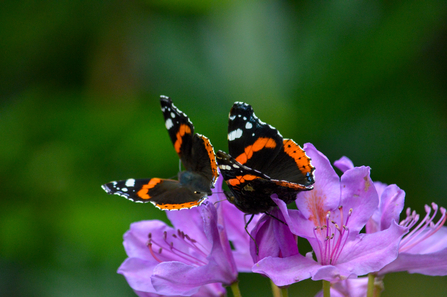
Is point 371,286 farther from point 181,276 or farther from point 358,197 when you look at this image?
point 181,276

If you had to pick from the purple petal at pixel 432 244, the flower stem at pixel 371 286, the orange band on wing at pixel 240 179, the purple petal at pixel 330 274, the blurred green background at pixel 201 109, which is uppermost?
the blurred green background at pixel 201 109

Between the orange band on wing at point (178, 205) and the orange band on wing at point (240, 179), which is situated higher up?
the orange band on wing at point (240, 179)

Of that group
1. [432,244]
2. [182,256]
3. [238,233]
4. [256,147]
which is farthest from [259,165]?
[432,244]

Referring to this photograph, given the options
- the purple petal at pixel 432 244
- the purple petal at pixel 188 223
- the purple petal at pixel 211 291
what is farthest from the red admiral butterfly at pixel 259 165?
the purple petal at pixel 432 244

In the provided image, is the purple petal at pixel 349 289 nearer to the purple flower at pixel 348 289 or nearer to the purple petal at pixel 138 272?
the purple flower at pixel 348 289

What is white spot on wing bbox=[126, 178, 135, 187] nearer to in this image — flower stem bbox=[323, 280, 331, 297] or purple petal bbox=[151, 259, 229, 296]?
purple petal bbox=[151, 259, 229, 296]

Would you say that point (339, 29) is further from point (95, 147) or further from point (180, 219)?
point (180, 219)

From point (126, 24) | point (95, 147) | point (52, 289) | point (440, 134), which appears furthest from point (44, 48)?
point (440, 134)
